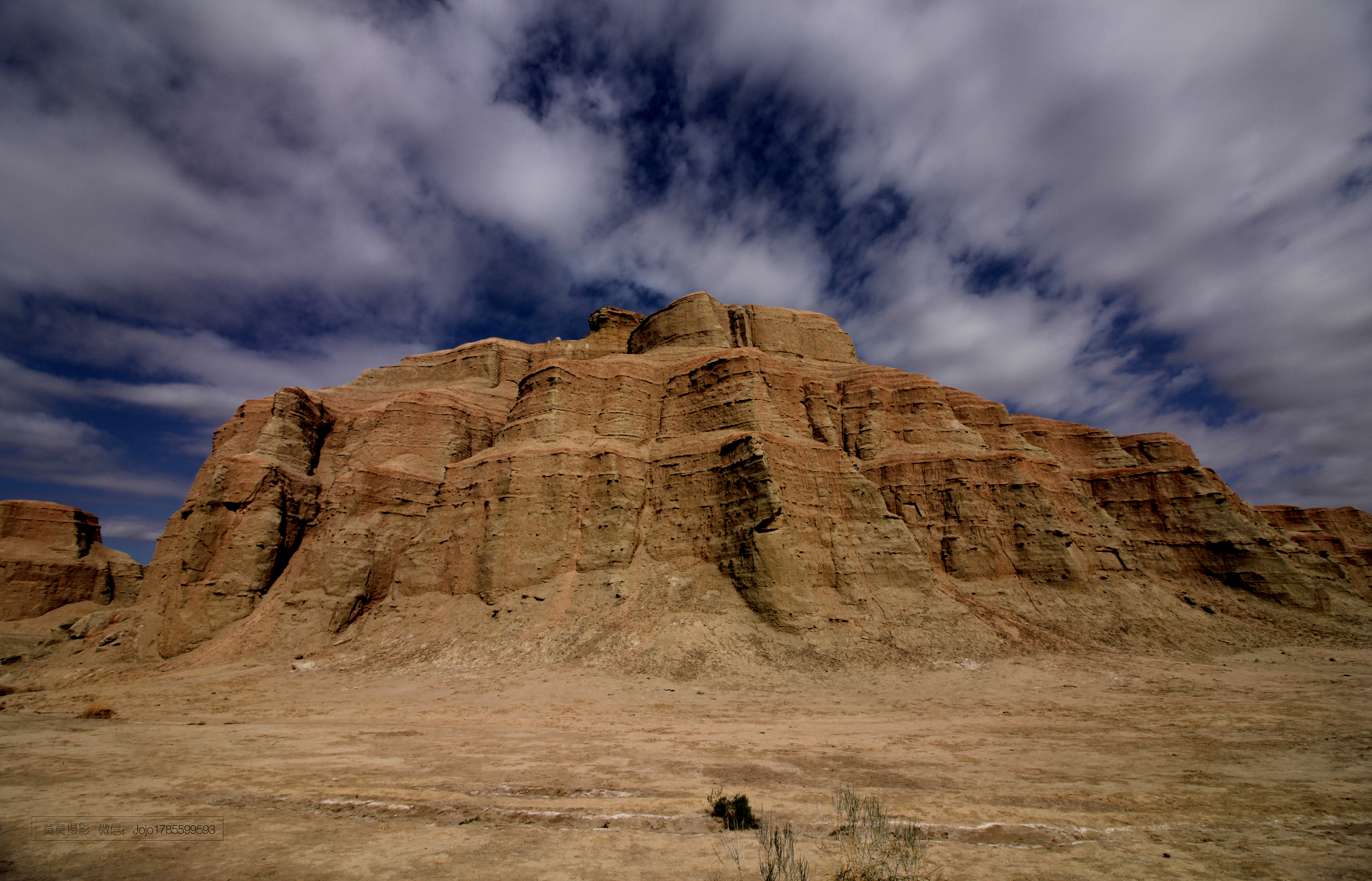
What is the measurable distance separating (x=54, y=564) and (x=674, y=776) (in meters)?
55.3

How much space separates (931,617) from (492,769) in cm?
1975

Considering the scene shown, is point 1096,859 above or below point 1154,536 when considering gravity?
below

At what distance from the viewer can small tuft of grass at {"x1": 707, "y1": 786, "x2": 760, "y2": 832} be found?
6.19 m

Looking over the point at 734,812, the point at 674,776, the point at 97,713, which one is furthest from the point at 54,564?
the point at 734,812

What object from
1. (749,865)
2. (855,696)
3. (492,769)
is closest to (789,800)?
(749,865)

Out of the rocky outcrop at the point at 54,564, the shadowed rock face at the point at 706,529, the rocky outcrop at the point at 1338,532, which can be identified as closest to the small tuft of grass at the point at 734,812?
the shadowed rock face at the point at 706,529

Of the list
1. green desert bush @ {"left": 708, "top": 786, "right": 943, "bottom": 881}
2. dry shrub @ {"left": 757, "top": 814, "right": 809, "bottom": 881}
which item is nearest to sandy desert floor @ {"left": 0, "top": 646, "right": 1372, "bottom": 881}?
green desert bush @ {"left": 708, "top": 786, "right": 943, "bottom": 881}

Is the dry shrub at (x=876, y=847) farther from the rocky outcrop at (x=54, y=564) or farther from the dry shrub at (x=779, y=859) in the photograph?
the rocky outcrop at (x=54, y=564)

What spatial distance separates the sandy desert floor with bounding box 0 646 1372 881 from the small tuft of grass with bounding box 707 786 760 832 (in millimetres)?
256

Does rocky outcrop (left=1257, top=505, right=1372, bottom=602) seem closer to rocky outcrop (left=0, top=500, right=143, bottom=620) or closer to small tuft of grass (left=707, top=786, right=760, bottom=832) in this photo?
small tuft of grass (left=707, top=786, right=760, bottom=832)

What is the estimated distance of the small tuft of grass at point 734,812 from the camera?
6.19 meters

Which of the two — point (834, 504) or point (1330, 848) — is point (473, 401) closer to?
point (834, 504)

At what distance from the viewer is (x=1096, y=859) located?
5.35m

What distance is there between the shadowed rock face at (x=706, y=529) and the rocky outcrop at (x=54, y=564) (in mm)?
15789
